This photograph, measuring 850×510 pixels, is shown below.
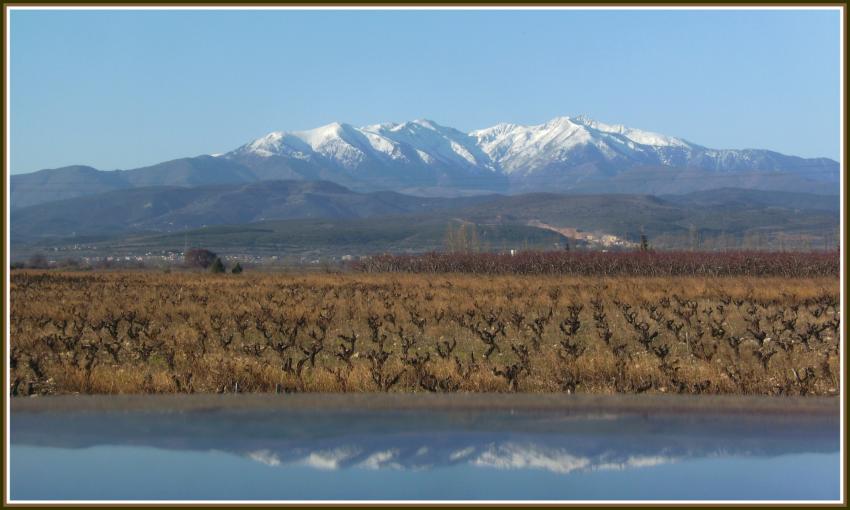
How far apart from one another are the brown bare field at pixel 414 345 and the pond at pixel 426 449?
100 cm

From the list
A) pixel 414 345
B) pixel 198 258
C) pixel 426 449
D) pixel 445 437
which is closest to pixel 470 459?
pixel 426 449

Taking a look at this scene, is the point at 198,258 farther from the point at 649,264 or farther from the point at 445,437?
the point at 445,437

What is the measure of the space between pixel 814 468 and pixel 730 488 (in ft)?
3.30

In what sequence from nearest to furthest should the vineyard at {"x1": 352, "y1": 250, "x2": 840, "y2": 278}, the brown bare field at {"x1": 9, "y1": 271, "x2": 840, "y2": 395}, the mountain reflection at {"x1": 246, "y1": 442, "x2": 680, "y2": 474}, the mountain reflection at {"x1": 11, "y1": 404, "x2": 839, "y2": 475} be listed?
the mountain reflection at {"x1": 246, "y1": 442, "x2": 680, "y2": 474}, the mountain reflection at {"x1": 11, "y1": 404, "x2": 839, "y2": 475}, the brown bare field at {"x1": 9, "y1": 271, "x2": 840, "y2": 395}, the vineyard at {"x1": 352, "y1": 250, "x2": 840, "y2": 278}

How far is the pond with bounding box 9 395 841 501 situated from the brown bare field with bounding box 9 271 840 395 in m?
1.00

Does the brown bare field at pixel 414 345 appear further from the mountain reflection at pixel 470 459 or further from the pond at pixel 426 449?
the mountain reflection at pixel 470 459

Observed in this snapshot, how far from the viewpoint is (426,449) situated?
31.8 ft

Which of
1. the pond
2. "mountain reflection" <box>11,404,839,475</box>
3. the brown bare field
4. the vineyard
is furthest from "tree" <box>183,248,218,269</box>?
"mountain reflection" <box>11,404,839,475</box>

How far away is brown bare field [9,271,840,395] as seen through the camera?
1398 centimetres

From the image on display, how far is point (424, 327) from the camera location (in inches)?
842

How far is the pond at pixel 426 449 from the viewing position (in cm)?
→ 845

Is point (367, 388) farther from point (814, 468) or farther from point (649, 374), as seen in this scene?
point (814, 468)

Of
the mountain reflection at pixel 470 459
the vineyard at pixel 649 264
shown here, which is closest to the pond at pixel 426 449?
the mountain reflection at pixel 470 459

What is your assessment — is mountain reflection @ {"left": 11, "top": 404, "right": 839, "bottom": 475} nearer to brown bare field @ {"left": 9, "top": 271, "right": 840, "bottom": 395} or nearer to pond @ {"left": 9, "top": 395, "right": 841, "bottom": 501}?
pond @ {"left": 9, "top": 395, "right": 841, "bottom": 501}
